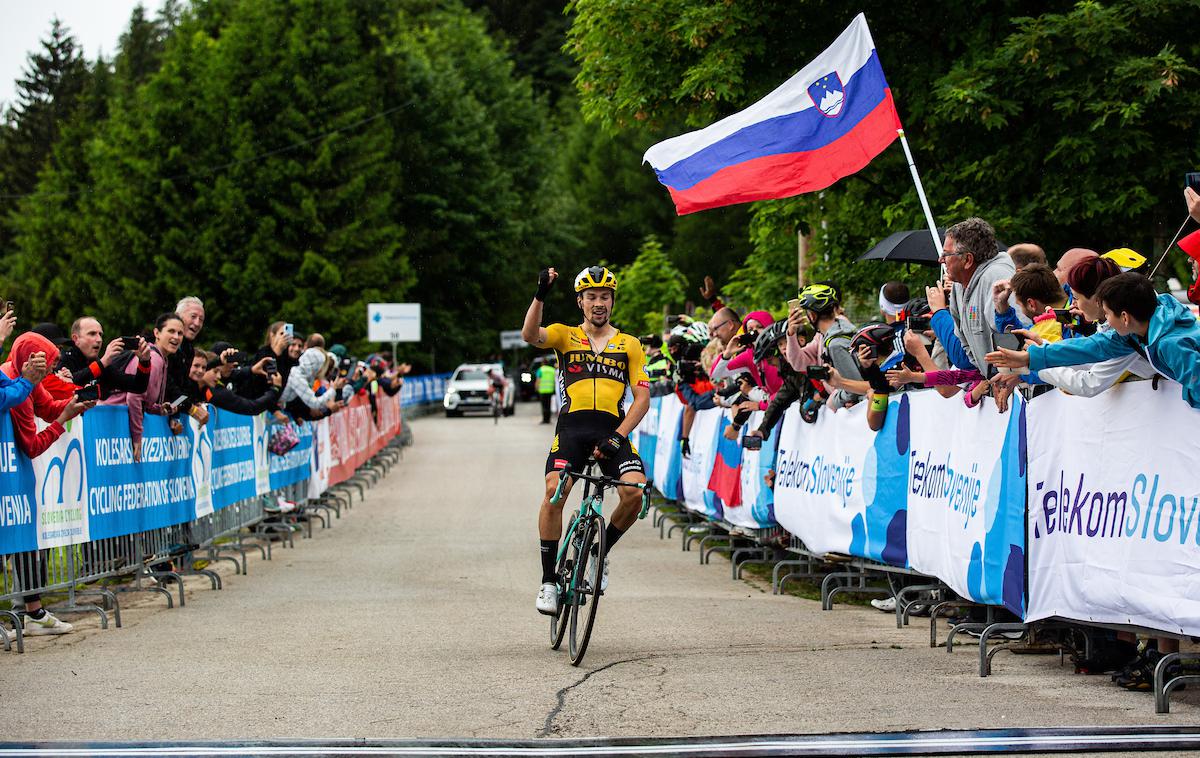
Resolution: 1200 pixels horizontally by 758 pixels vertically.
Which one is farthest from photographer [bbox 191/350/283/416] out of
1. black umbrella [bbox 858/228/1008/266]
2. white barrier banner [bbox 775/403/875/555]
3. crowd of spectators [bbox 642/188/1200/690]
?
black umbrella [bbox 858/228/1008/266]

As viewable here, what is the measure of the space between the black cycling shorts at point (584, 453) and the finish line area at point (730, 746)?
3072 millimetres

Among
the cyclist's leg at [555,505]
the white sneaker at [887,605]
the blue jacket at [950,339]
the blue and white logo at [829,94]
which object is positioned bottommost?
the white sneaker at [887,605]

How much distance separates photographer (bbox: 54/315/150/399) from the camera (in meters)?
11.8

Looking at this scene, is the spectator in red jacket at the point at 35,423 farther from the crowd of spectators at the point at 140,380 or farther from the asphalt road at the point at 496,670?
the asphalt road at the point at 496,670

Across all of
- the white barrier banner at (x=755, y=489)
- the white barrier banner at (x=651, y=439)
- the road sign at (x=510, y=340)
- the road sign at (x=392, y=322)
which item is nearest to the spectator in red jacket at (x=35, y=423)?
the white barrier banner at (x=755, y=489)

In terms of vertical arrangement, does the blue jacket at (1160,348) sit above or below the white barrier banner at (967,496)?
Answer: above

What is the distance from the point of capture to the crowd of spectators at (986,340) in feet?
22.7

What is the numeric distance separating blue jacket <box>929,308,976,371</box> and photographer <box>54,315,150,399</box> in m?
5.88

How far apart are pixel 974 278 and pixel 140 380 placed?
6.52 meters

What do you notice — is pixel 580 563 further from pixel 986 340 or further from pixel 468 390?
pixel 468 390

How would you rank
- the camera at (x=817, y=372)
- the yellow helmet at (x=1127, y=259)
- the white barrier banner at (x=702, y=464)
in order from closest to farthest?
the yellow helmet at (x=1127, y=259), the camera at (x=817, y=372), the white barrier banner at (x=702, y=464)

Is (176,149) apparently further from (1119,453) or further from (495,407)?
(1119,453)

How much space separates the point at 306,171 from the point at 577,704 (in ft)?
172

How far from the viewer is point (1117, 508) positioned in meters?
7.29
